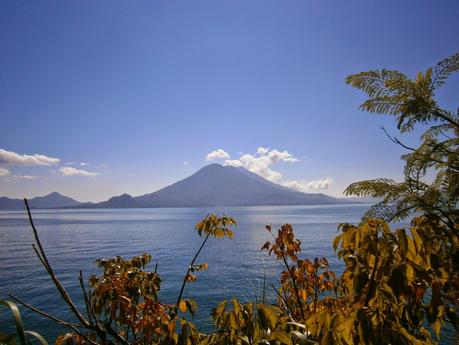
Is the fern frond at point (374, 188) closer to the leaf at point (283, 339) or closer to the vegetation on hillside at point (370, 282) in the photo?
the vegetation on hillside at point (370, 282)

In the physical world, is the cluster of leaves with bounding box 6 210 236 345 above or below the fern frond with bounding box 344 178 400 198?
below

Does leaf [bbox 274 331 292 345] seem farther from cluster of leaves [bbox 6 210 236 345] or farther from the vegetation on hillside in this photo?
cluster of leaves [bbox 6 210 236 345]

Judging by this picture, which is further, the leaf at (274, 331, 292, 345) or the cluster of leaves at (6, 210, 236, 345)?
the cluster of leaves at (6, 210, 236, 345)

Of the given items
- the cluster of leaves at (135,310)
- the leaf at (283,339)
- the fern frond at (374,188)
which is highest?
the fern frond at (374,188)

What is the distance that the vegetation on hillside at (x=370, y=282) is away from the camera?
1.65 metres

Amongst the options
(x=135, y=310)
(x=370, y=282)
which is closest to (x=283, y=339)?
(x=370, y=282)

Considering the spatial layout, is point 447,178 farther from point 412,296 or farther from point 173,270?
point 173,270

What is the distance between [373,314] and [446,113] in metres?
4.29

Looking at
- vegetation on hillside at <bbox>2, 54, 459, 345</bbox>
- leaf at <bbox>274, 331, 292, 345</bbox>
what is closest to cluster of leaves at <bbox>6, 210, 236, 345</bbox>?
vegetation on hillside at <bbox>2, 54, 459, 345</bbox>

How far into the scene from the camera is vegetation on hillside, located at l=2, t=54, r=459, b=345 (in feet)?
5.42

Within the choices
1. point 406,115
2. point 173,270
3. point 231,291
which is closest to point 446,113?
point 406,115

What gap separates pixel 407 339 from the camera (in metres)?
1.49

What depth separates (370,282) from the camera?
1.80 meters

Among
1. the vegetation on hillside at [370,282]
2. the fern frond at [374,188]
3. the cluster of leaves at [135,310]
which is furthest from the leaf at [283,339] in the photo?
the fern frond at [374,188]
